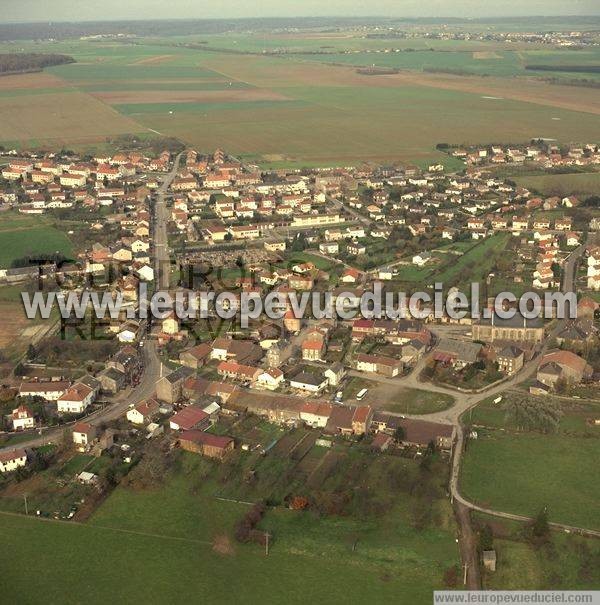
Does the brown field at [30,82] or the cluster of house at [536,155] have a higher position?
the brown field at [30,82]

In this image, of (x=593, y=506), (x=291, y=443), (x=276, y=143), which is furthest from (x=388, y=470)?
(x=276, y=143)

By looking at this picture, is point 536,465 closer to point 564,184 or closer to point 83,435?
point 83,435

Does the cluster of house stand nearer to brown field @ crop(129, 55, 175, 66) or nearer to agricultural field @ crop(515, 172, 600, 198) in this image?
agricultural field @ crop(515, 172, 600, 198)

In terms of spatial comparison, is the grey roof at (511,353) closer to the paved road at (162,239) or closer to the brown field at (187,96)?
the paved road at (162,239)

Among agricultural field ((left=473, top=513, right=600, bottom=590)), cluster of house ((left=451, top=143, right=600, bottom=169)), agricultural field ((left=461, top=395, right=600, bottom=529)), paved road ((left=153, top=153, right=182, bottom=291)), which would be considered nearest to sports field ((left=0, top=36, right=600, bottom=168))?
cluster of house ((left=451, top=143, right=600, bottom=169))

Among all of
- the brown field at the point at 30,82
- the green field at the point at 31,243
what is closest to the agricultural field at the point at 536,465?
the green field at the point at 31,243

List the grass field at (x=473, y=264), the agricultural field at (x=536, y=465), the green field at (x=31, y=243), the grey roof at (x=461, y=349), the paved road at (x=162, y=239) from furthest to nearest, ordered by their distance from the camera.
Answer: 1. the green field at (x=31, y=243)
2. the paved road at (x=162, y=239)
3. the grass field at (x=473, y=264)
4. the grey roof at (x=461, y=349)
5. the agricultural field at (x=536, y=465)

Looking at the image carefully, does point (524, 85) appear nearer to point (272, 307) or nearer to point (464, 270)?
point (464, 270)
